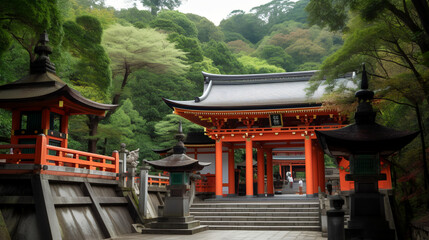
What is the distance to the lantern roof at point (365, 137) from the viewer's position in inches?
277

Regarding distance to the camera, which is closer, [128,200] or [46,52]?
[46,52]

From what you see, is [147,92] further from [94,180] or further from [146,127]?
[94,180]

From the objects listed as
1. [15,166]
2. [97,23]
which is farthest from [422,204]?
[97,23]

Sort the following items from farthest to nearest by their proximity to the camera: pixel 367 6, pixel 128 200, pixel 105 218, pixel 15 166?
pixel 128 200
pixel 105 218
pixel 15 166
pixel 367 6

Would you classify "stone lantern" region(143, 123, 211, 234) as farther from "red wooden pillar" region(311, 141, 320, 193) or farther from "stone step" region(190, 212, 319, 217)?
"red wooden pillar" region(311, 141, 320, 193)

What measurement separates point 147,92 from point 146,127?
15.0ft

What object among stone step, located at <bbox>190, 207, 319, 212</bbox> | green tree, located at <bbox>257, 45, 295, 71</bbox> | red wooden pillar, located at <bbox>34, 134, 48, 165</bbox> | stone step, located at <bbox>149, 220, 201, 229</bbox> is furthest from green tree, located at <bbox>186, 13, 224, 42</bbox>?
red wooden pillar, located at <bbox>34, 134, 48, 165</bbox>

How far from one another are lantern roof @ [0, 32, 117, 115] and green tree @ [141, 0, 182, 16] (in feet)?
162

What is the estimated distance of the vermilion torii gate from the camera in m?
19.4

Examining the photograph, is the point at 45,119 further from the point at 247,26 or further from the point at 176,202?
the point at 247,26

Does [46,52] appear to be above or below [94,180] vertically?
above

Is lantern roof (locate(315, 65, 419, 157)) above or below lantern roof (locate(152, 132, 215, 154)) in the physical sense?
below

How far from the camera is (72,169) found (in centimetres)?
1142

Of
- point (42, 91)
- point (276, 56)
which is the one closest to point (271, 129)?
point (42, 91)
